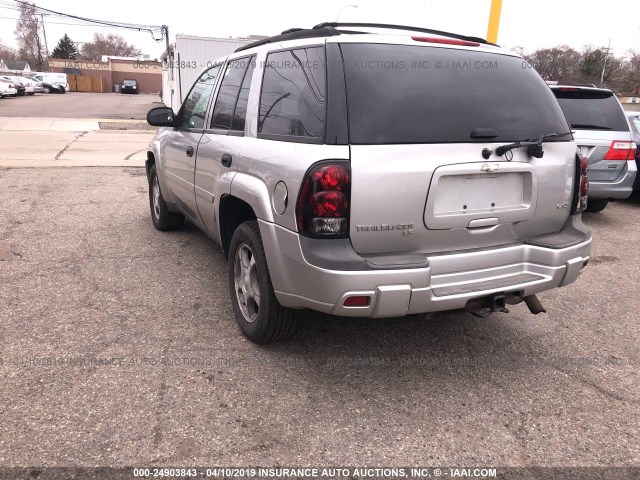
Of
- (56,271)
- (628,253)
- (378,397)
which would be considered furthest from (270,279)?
(628,253)

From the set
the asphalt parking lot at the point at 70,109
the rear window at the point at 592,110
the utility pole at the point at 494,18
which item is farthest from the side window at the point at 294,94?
the asphalt parking lot at the point at 70,109

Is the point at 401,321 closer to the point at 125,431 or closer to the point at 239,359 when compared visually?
the point at 239,359

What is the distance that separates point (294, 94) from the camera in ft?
9.26

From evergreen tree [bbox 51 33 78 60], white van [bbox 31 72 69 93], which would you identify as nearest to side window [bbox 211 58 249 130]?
white van [bbox 31 72 69 93]

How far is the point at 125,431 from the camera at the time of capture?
243cm

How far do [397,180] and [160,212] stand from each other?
3739mm

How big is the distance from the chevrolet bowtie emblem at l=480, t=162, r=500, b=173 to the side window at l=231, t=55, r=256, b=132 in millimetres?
1539

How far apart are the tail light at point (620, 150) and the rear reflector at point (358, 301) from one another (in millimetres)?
5337

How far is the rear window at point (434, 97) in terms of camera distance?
8.30 ft

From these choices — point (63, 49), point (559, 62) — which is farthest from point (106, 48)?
point (559, 62)

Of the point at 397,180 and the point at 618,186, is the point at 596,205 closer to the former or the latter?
the point at 618,186

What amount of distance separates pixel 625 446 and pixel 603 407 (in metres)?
0.33

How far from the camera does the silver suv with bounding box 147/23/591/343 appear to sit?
2.46 meters

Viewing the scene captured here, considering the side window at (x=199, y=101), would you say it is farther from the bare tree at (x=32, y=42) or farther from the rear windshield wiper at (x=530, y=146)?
the bare tree at (x=32, y=42)
